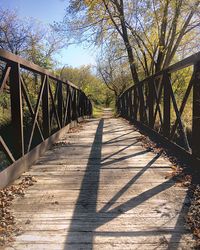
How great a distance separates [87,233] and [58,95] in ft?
19.7

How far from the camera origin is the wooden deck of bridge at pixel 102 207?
248 centimetres

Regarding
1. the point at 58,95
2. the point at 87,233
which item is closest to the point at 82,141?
the point at 58,95

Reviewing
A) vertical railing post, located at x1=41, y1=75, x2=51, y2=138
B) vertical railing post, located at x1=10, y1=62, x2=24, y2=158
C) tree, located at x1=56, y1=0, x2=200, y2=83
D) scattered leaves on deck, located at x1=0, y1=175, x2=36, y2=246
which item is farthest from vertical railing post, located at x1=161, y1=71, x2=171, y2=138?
tree, located at x1=56, y1=0, x2=200, y2=83

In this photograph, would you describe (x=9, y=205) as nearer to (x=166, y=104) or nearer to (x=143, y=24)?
(x=166, y=104)

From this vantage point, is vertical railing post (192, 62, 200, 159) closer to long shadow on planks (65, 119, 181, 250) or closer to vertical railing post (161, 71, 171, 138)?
long shadow on planks (65, 119, 181, 250)

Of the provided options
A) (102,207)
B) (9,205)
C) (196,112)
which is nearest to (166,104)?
(196,112)

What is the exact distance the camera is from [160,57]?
50.6 feet

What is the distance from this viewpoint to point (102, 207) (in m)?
3.14

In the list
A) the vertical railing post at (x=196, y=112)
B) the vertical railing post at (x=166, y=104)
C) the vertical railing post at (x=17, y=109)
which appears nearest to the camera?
the vertical railing post at (x=196, y=112)

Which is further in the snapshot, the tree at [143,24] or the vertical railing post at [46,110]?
the tree at [143,24]

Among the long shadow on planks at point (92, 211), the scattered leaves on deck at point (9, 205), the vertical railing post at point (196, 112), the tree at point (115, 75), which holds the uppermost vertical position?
the tree at point (115, 75)

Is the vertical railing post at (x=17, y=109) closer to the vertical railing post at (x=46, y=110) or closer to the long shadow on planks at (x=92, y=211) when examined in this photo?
the long shadow on planks at (x=92, y=211)

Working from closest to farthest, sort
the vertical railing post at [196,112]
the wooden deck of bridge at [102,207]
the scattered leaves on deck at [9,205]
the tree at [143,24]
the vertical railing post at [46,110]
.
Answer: the wooden deck of bridge at [102,207] → the scattered leaves on deck at [9,205] → the vertical railing post at [196,112] → the vertical railing post at [46,110] → the tree at [143,24]

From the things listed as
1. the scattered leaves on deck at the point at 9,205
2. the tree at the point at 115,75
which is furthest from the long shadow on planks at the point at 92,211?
the tree at the point at 115,75
